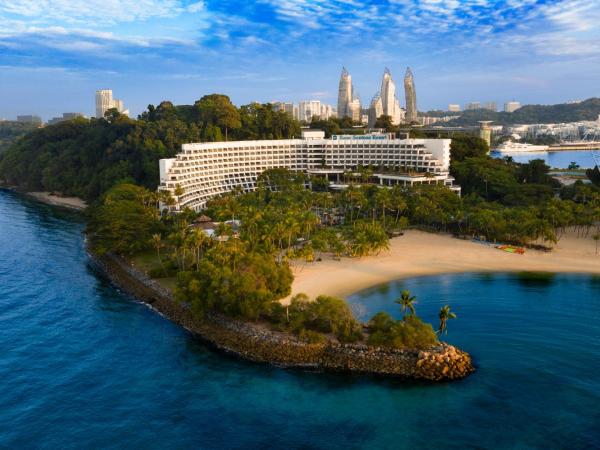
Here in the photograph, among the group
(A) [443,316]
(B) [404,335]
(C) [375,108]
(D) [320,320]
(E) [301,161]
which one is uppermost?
(C) [375,108]

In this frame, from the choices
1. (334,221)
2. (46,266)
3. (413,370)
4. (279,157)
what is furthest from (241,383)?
(279,157)

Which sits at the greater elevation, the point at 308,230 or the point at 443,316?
the point at 308,230

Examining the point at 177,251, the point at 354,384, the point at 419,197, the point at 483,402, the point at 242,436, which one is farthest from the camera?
the point at 419,197

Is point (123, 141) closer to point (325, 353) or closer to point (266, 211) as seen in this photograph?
point (266, 211)

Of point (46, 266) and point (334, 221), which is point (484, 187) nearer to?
point (334, 221)

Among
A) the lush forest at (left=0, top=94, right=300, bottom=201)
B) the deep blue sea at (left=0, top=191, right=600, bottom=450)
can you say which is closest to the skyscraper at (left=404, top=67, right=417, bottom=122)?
the lush forest at (left=0, top=94, right=300, bottom=201)

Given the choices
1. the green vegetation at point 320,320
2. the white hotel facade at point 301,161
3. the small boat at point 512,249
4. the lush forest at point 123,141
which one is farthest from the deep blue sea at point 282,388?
the lush forest at point 123,141

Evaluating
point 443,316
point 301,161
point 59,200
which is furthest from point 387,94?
point 443,316

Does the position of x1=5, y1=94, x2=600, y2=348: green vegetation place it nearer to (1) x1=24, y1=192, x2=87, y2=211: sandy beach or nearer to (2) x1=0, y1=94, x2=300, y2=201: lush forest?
(2) x1=0, y1=94, x2=300, y2=201: lush forest
